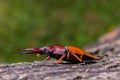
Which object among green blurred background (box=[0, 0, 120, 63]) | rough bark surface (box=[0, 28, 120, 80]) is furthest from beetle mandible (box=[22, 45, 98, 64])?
green blurred background (box=[0, 0, 120, 63])

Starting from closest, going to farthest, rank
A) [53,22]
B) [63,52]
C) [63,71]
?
1. [63,71]
2. [63,52]
3. [53,22]

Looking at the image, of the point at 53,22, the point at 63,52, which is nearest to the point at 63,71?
the point at 63,52

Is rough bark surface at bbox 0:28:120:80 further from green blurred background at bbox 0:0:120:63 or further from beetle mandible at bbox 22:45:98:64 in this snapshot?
green blurred background at bbox 0:0:120:63

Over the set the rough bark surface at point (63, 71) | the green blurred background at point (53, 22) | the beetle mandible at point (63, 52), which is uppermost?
the green blurred background at point (53, 22)

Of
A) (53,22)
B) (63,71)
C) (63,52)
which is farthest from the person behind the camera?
(53,22)

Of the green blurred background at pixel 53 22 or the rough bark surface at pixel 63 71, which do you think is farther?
the green blurred background at pixel 53 22

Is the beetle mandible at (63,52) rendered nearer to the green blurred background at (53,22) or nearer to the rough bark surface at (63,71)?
the rough bark surface at (63,71)

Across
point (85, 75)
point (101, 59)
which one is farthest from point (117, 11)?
point (85, 75)

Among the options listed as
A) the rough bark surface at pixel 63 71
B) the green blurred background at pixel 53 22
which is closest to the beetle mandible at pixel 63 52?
the rough bark surface at pixel 63 71

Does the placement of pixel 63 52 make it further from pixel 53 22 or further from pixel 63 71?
pixel 53 22
